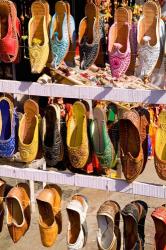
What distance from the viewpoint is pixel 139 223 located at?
309 centimetres

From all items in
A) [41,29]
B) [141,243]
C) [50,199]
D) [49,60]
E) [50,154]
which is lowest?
[141,243]

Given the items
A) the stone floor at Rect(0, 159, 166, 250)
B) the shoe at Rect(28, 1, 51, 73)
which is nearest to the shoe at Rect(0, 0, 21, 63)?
the shoe at Rect(28, 1, 51, 73)

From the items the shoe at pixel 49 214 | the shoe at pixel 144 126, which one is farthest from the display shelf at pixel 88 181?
the shoe at pixel 144 126

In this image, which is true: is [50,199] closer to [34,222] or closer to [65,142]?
[65,142]

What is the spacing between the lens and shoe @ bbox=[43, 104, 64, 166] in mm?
3133

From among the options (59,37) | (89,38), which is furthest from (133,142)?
(59,37)

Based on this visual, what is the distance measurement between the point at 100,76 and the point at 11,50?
1.95 meters

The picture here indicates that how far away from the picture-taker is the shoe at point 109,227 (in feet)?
10.2

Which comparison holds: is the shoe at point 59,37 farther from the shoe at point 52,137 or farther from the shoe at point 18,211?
the shoe at point 18,211

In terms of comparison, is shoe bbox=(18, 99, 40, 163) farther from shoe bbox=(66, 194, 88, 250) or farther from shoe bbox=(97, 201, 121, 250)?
shoe bbox=(97, 201, 121, 250)

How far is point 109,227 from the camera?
3166 mm

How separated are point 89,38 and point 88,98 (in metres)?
0.42

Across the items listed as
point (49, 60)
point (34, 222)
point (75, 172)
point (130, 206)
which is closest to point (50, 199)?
point (75, 172)

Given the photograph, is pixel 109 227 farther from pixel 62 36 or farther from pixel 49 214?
pixel 62 36
